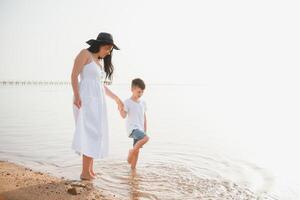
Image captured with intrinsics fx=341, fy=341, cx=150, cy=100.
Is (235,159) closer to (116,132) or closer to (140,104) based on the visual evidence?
(140,104)

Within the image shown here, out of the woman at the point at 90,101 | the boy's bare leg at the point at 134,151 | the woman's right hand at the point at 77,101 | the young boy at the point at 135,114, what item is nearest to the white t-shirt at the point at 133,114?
the young boy at the point at 135,114

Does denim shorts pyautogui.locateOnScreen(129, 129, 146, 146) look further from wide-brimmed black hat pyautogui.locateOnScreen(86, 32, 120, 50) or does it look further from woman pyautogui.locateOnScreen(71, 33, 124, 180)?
wide-brimmed black hat pyautogui.locateOnScreen(86, 32, 120, 50)

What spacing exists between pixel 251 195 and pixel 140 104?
275 centimetres

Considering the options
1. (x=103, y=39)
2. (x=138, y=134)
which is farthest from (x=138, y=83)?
(x=103, y=39)

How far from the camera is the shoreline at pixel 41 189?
4461mm

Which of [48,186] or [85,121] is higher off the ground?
[85,121]

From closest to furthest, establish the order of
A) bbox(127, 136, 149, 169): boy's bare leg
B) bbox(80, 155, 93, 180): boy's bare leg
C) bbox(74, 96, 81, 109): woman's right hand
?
bbox(74, 96, 81, 109): woman's right hand < bbox(80, 155, 93, 180): boy's bare leg < bbox(127, 136, 149, 169): boy's bare leg

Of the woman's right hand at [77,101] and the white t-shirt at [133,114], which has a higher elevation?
the woman's right hand at [77,101]

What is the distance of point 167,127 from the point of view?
15562mm

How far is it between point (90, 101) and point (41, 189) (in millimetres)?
1572

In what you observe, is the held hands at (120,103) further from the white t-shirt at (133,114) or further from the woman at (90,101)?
the woman at (90,101)

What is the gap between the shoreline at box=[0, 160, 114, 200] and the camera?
4.46 metres

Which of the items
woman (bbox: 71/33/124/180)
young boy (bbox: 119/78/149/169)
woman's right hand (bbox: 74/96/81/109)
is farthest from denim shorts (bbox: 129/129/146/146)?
woman's right hand (bbox: 74/96/81/109)

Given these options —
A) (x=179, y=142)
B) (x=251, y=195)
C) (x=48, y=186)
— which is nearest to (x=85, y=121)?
(x=48, y=186)
